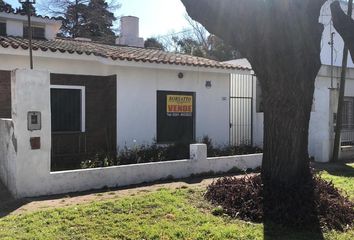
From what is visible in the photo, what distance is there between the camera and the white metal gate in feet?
50.6

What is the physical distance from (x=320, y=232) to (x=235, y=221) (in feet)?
3.77

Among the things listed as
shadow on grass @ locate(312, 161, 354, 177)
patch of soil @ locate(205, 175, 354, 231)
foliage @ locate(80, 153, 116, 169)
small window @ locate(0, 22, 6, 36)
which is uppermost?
small window @ locate(0, 22, 6, 36)

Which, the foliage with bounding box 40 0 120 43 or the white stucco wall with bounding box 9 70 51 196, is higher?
the foliage with bounding box 40 0 120 43

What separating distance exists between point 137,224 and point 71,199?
7.24ft

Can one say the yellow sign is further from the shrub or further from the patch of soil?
the patch of soil

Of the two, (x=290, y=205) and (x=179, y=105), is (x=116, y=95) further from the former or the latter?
(x=290, y=205)

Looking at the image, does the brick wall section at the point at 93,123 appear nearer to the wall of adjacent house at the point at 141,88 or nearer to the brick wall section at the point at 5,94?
the wall of adjacent house at the point at 141,88

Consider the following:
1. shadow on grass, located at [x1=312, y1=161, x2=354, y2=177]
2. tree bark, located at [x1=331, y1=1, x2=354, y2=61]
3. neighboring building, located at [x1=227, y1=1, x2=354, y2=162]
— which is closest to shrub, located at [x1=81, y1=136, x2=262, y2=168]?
shadow on grass, located at [x1=312, y1=161, x2=354, y2=177]

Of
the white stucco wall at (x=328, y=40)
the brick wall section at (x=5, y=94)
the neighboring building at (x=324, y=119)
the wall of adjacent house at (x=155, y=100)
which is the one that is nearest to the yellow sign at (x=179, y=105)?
the wall of adjacent house at (x=155, y=100)

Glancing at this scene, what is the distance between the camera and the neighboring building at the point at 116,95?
11.8 meters

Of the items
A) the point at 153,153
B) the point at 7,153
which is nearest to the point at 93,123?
the point at 153,153

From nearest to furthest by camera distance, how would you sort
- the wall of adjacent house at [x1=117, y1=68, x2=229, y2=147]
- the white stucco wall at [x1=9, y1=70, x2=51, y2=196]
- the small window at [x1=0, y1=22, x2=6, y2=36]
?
the white stucco wall at [x1=9, y1=70, x2=51, y2=196] < the wall of adjacent house at [x1=117, y1=68, x2=229, y2=147] < the small window at [x1=0, y1=22, x2=6, y2=36]

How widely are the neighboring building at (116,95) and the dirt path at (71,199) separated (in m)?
3.47

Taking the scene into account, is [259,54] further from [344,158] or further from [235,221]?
[344,158]
